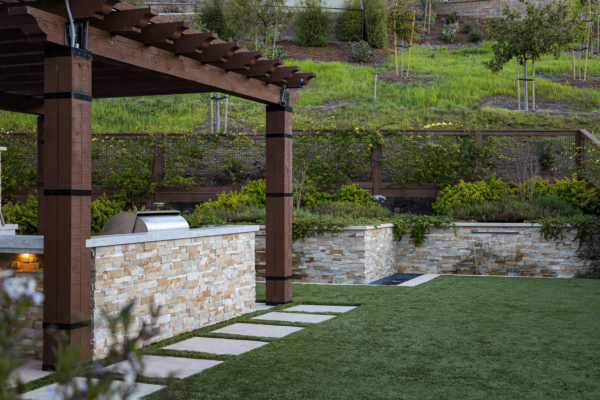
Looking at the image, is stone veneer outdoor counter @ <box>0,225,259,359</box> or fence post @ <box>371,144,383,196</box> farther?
fence post @ <box>371,144,383,196</box>

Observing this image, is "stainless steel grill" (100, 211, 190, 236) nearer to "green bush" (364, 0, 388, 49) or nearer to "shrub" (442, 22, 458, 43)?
"green bush" (364, 0, 388, 49)

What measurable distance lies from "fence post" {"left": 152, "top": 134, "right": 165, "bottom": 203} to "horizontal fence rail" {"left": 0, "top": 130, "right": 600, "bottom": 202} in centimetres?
2

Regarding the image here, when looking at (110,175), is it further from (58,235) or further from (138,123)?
(58,235)

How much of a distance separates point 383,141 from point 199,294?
700 cm

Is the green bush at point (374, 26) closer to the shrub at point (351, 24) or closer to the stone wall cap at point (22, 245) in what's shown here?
the shrub at point (351, 24)

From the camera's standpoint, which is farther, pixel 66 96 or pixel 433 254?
pixel 433 254

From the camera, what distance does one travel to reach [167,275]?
4547mm

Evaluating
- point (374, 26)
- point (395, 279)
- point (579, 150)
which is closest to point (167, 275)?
point (395, 279)

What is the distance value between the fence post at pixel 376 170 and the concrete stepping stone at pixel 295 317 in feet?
19.3

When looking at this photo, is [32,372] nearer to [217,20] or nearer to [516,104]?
[516,104]

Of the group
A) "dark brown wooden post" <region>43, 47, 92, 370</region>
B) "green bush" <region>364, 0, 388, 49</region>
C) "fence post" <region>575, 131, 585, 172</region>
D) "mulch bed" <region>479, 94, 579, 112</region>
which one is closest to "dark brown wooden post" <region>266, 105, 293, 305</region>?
"dark brown wooden post" <region>43, 47, 92, 370</region>

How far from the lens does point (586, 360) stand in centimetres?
381

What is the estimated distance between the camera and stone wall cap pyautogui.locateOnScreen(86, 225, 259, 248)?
378 cm

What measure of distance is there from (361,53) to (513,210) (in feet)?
54.7
